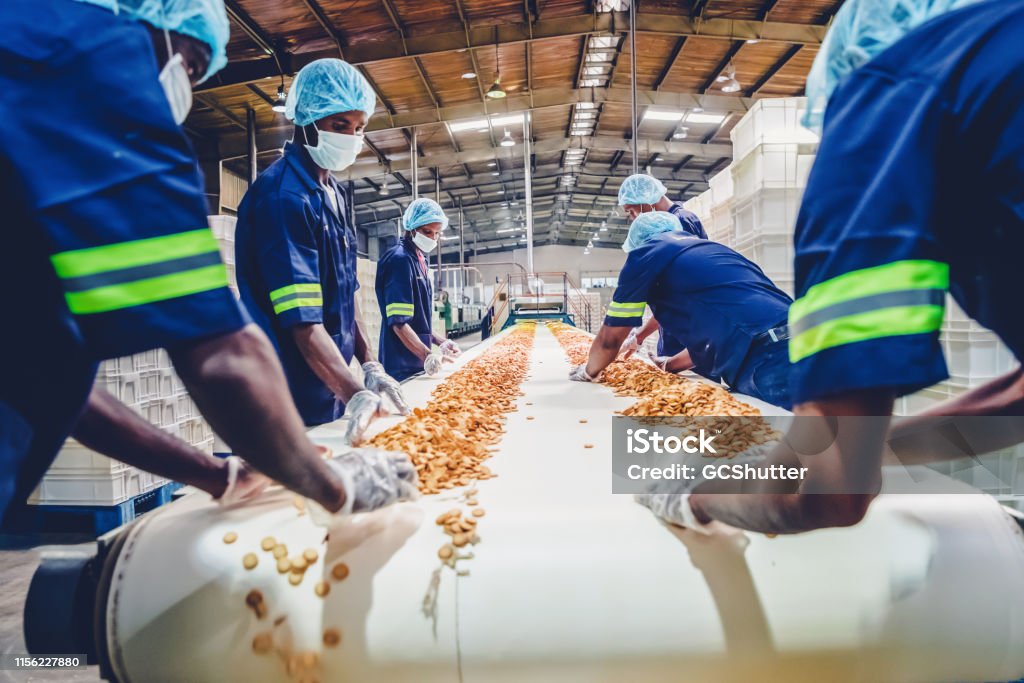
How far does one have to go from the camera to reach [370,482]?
35.0 inches

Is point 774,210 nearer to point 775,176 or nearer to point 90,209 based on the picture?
point 775,176

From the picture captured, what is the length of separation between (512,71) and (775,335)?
779 centimetres

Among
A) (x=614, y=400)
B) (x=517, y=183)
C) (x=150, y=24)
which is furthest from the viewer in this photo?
(x=517, y=183)

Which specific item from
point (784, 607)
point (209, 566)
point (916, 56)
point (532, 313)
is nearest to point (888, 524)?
point (784, 607)

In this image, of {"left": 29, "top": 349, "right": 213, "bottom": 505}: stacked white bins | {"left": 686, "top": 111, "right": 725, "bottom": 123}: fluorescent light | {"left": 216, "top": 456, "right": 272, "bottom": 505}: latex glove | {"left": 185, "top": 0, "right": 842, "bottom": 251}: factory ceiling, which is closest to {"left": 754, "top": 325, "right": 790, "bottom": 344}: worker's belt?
{"left": 216, "top": 456, "right": 272, "bottom": 505}: latex glove

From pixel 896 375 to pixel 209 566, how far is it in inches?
38.1

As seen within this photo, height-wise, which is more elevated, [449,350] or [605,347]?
[605,347]

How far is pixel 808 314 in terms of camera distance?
2.25 ft

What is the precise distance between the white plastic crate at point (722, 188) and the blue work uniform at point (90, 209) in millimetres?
3467

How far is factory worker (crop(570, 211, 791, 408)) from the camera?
1.85m

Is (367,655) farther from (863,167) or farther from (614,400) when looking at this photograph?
(614,400)

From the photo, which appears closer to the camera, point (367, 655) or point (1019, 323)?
point (1019, 323)

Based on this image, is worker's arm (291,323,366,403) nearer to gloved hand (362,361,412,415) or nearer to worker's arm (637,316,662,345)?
gloved hand (362,361,412,415)

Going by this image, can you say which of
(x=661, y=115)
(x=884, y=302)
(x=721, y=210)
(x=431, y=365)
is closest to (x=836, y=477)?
(x=884, y=302)
